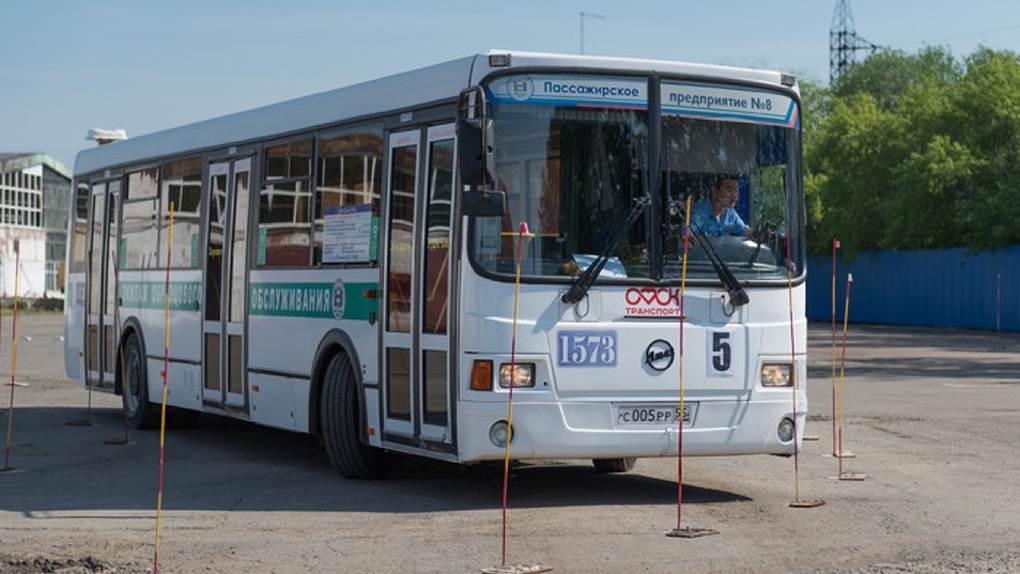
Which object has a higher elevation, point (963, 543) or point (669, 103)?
point (669, 103)

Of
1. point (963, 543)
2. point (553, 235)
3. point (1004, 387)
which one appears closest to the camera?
point (963, 543)

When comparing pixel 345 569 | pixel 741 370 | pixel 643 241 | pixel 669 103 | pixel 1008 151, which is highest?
pixel 1008 151

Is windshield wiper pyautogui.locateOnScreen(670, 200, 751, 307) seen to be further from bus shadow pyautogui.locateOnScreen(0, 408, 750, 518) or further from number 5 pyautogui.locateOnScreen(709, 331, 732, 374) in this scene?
bus shadow pyautogui.locateOnScreen(0, 408, 750, 518)

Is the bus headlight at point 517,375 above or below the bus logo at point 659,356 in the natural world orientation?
below

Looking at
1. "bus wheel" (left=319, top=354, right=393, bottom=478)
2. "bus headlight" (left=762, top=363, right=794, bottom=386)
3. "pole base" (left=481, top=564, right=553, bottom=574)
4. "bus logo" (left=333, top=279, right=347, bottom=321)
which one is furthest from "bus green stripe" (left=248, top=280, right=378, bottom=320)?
"pole base" (left=481, top=564, right=553, bottom=574)

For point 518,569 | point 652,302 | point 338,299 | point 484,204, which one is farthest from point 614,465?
point 518,569

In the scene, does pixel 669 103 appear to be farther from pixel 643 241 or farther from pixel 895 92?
pixel 895 92

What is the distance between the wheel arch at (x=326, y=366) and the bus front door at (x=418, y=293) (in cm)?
44

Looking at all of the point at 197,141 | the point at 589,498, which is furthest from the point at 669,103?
the point at 197,141

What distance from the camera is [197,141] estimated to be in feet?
55.7

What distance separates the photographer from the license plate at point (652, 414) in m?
11.7

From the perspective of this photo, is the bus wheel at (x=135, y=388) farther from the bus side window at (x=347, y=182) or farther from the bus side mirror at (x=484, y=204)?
the bus side mirror at (x=484, y=204)

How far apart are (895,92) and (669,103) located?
8966 cm

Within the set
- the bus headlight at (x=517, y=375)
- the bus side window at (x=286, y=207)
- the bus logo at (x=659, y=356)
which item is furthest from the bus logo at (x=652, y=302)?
the bus side window at (x=286, y=207)
